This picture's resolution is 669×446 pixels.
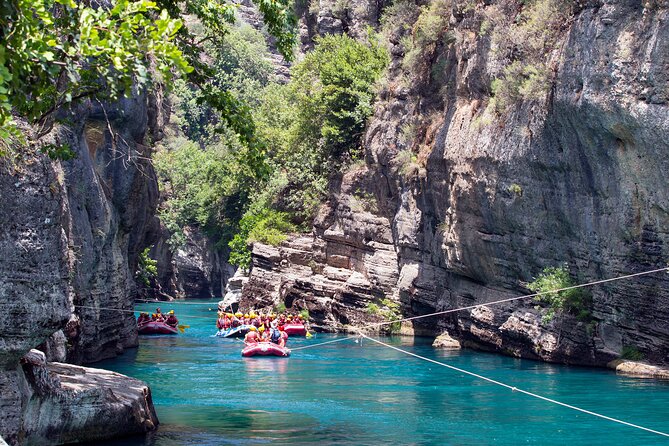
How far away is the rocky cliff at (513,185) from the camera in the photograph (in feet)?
76.7

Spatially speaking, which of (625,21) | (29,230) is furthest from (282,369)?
(29,230)

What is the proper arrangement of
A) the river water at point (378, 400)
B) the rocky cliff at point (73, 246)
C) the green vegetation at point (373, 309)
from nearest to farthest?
1. the rocky cliff at point (73, 246)
2. the river water at point (378, 400)
3. the green vegetation at point (373, 309)

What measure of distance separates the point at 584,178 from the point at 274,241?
21.2 m

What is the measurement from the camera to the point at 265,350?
30531 millimetres

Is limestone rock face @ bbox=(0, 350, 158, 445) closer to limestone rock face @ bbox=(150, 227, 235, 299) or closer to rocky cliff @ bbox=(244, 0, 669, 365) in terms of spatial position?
rocky cliff @ bbox=(244, 0, 669, 365)

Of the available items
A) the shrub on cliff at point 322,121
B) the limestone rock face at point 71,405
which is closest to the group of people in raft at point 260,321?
the shrub on cliff at point 322,121

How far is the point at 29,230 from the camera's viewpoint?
1325 centimetres

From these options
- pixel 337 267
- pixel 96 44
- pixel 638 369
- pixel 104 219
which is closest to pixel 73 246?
pixel 104 219

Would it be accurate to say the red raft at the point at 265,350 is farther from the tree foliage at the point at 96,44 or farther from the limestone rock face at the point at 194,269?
the limestone rock face at the point at 194,269

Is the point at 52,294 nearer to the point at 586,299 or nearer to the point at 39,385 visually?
the point at 39,385

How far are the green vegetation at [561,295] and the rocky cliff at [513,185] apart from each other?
278mm

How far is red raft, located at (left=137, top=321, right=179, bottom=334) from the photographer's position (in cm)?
3816

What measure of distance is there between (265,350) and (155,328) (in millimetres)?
9134

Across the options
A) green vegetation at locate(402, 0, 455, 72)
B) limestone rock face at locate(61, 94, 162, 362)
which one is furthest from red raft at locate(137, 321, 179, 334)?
green vegetation at locate(402, 0, 455, 72)
